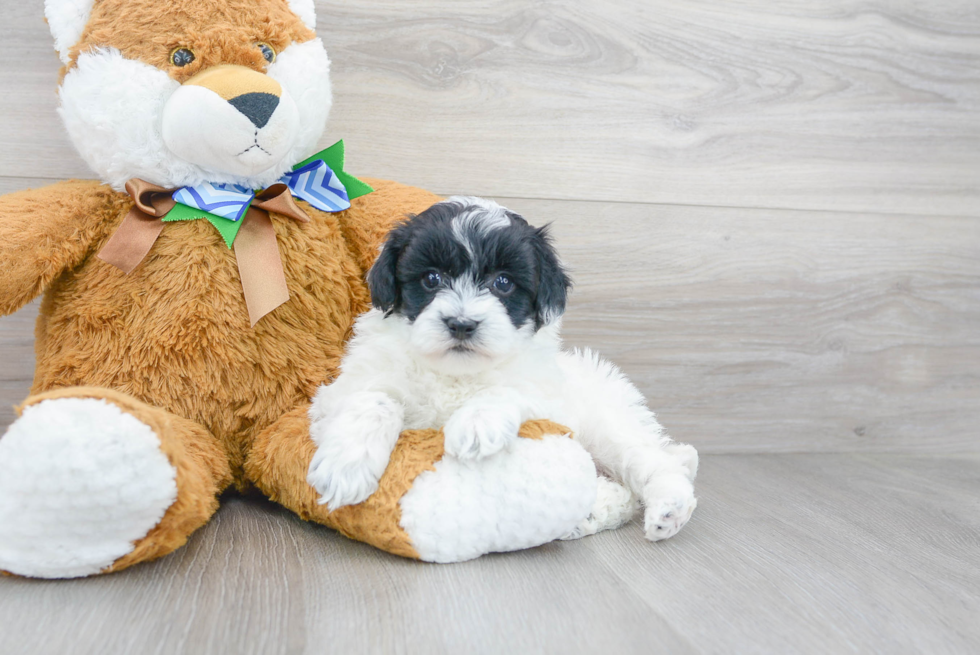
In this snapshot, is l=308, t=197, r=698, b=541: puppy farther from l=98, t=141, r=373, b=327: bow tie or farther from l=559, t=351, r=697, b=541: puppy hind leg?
l=98, t=141, r=373, b=327: bow tie

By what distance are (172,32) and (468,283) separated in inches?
24.7

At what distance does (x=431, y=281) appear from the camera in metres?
1.18

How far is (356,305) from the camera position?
4.53 feet

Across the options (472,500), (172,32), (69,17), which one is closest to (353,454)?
(472,500)

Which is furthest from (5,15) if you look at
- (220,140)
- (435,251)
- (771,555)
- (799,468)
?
(799,468)

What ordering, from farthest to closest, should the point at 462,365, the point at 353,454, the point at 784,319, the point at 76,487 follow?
the point at 784,319 < the point at 462,365 < the point at 353,454 < the point at 76,487

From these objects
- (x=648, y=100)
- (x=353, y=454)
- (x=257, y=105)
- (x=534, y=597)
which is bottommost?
(x=534, y=597)

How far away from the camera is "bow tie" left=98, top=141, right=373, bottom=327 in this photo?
120cm

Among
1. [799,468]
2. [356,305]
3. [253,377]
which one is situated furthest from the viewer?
[799,468]

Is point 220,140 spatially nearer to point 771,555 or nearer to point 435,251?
point 435,251

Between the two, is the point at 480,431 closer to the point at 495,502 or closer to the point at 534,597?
the point at 495,502

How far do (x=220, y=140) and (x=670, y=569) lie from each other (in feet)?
3.18

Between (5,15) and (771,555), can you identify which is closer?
(771,555)

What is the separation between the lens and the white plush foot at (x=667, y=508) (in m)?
1.22
